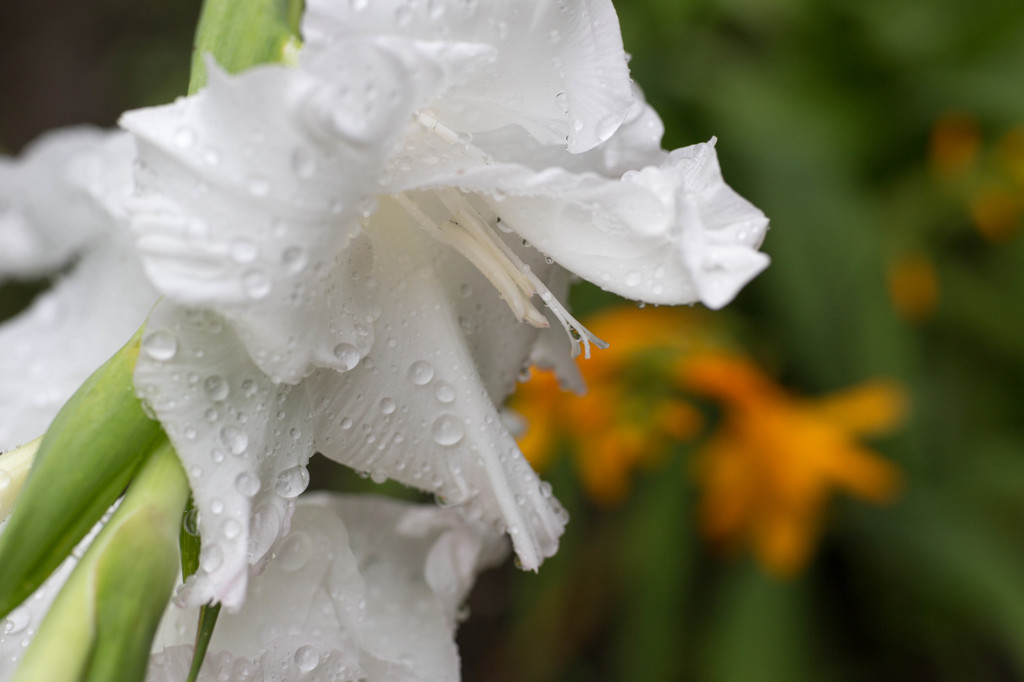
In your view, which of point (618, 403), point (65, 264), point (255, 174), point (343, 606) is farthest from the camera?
point (618, 403)

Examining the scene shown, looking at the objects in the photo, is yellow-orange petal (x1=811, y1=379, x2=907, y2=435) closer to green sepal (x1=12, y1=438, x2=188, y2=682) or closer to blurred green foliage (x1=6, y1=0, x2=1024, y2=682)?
blurred green foliage (x1=6, y1=0, x2=1024, y2=682)

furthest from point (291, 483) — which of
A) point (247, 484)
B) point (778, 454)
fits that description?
point (778, 454)

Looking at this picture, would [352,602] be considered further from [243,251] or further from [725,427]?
[725,427]

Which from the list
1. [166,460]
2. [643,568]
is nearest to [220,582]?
[166,460]

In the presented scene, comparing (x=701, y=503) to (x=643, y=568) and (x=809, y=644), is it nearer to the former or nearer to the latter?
(x=643, y=568)

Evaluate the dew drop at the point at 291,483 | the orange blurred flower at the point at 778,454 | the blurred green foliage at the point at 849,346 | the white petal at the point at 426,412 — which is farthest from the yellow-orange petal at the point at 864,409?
the dew drop at the point at 291,483

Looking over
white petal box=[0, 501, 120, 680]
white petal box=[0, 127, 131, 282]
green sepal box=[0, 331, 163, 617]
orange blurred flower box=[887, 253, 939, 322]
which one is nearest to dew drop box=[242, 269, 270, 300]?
green sepal box=[0, 331, 163, 617]
